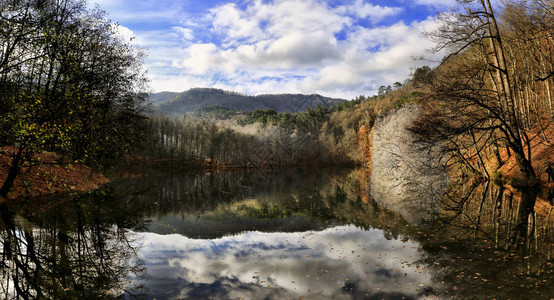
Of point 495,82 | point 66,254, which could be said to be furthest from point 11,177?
point 495,82

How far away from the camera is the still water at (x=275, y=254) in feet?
21.7

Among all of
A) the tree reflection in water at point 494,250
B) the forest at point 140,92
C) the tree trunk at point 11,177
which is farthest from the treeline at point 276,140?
the tree reflection in water at point 494,250

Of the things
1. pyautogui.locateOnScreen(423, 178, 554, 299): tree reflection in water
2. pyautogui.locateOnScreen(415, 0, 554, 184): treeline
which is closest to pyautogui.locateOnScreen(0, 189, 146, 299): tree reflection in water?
pyautogui.locateOnScreen(423, 178, 554, 299): tree reflection in water

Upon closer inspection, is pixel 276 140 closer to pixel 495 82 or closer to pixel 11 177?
pixel 495 82

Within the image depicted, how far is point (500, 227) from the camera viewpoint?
37.6ft

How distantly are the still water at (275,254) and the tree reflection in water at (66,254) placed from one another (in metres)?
0.03

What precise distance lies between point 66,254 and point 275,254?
6.28 metres

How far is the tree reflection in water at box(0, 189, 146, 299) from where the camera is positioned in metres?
6.50

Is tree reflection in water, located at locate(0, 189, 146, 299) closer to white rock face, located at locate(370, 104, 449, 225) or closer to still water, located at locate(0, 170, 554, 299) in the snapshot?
still water, located at locate(0, 170, 554, 299)

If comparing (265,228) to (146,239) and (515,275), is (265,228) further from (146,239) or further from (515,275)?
(515,275)

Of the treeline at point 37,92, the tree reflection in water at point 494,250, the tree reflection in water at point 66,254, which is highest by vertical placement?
the treeline at point 37,92

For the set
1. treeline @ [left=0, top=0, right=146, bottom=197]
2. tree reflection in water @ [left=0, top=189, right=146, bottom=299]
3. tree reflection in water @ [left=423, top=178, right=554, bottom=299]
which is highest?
treeline @ [left=0, top=0, right=146, bottom=197]

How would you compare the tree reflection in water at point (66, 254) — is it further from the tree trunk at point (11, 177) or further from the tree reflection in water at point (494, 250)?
the tree reflection in water at point (494, 250)

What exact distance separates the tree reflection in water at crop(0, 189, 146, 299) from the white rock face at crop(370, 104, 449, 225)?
1200 cm
